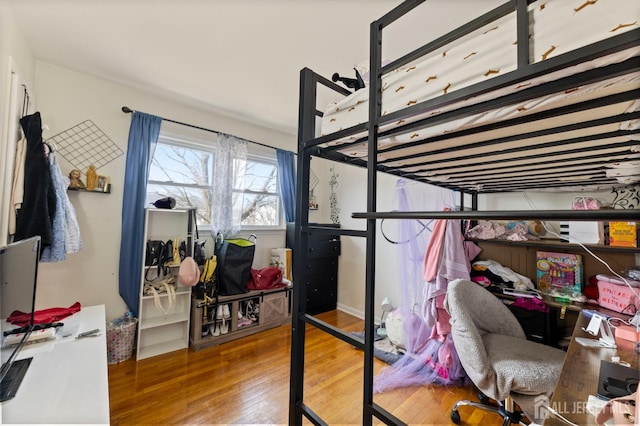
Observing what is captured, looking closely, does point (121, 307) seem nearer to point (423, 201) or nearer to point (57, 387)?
point (57, 387)

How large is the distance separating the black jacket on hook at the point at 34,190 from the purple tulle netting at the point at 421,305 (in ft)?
8.82

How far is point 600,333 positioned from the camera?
1428 mm

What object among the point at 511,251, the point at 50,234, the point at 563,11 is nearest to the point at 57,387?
the point at 50,234

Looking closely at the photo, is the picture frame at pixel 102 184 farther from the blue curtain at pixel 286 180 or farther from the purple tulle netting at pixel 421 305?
the purple tulle netting at pixel 421 305

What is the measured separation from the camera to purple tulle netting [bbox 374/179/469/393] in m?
2.10

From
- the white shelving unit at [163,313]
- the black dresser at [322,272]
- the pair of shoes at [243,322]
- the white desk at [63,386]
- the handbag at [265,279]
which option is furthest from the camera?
the black dresser at [322,272]

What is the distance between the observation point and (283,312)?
317 cm

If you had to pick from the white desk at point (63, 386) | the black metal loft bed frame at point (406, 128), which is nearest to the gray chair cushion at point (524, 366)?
the black metal loft bed frame at point (406, 128)

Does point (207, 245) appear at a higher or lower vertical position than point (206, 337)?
higher

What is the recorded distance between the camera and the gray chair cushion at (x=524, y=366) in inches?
53.9

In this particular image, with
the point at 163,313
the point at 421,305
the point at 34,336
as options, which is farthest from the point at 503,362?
the point at 163,313

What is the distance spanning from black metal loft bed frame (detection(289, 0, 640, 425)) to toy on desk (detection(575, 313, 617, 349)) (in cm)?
92

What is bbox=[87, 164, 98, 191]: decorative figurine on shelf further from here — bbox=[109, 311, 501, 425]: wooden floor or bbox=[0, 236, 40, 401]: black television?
bbox=[109, 311, 501, 425]: wooden floor

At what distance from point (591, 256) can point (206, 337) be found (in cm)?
357
